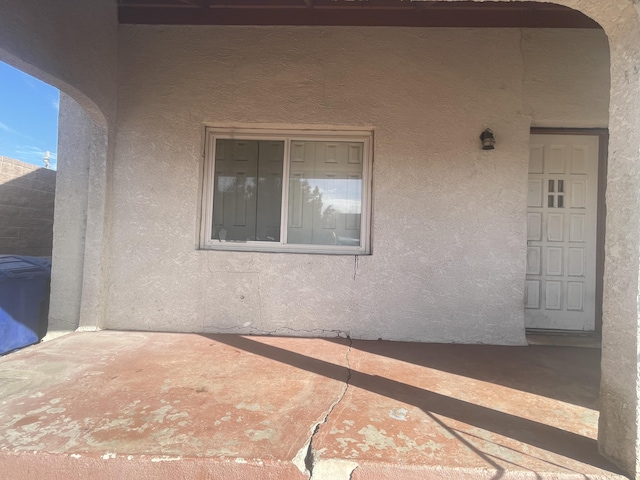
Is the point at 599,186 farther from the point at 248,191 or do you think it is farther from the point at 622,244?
the point at 248,191

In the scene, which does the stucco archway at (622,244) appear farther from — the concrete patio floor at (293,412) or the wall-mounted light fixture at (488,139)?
the wall-mounted light fixture at (488,139)

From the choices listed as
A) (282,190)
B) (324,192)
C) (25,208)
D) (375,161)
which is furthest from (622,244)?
(25,208)

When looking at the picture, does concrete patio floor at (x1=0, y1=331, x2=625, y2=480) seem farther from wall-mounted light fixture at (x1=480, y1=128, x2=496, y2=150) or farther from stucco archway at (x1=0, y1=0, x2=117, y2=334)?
wall-mounted light fixture at (x1=480, y1=128, x2=496, y2=150)

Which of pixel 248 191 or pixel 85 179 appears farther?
pixel 248 191

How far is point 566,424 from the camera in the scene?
224 centimetres

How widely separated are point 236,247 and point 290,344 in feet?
4.33

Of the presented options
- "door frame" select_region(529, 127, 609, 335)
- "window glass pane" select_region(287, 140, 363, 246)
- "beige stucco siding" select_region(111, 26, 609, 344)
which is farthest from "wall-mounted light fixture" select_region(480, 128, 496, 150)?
"window glass pane" select_region(287, 140, 363, 246)

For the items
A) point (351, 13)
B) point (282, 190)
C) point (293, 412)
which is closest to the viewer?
point (293, 412)

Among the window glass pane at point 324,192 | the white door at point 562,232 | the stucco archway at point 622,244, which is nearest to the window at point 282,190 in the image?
the window glass pane at point 324,192

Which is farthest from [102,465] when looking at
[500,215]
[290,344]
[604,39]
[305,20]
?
[604,39]

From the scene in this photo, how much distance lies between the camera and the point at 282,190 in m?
4.14

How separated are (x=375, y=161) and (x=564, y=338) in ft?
9.70

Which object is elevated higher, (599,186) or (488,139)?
(488,139)

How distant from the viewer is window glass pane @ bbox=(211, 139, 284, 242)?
13.7 feet
